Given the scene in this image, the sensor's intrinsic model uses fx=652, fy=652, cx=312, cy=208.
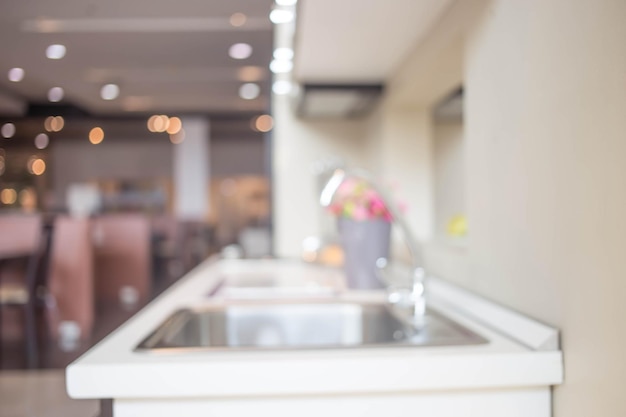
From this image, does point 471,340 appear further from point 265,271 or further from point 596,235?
point 265,271

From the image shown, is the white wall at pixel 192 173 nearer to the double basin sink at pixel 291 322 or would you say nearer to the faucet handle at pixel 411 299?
the double basin sink at pixel 291 322

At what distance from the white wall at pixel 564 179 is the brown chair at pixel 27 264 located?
11.2 feet

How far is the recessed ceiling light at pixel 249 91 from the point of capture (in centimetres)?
738

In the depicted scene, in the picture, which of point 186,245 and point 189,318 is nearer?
point 189,318

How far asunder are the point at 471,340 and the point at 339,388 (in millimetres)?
241

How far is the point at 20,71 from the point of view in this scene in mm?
3598

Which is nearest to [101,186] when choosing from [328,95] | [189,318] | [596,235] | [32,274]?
[32,274]

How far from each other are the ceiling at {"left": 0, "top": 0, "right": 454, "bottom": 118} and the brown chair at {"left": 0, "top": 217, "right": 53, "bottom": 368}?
31.5 inches

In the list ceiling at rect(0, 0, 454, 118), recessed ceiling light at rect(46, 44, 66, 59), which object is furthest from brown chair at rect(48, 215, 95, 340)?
recessed ceiling light at rect(46, 44, 66, 59)

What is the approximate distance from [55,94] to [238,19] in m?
3.72

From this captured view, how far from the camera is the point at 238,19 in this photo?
4.51 m

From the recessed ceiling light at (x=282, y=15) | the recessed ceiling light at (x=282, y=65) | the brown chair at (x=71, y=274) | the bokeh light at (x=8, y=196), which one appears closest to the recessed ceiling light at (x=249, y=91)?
the bokeh light at (x=8, y=196)

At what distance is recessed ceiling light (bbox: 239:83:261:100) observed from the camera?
7.38m

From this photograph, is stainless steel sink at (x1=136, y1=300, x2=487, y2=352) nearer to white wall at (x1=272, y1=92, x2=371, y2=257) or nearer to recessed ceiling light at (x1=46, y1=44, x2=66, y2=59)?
white wall at (x1=272, y1=92, x2=371, y2=257)
